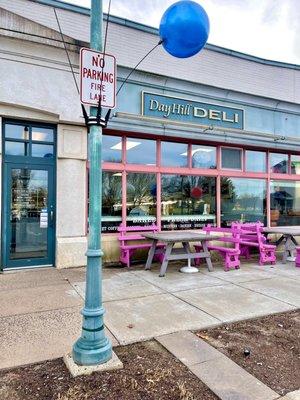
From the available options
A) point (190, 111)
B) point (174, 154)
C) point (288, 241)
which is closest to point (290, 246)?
point (288, 241)

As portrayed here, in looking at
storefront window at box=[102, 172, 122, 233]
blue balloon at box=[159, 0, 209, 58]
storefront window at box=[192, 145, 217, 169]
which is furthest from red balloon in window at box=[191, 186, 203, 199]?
blue balloon at box=[159, 0, 209, 58]

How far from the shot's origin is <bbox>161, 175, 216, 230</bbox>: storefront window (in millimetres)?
8719

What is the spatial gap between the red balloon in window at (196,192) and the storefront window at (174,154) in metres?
0.70

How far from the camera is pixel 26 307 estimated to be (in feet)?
15.5

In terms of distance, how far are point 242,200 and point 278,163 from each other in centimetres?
192

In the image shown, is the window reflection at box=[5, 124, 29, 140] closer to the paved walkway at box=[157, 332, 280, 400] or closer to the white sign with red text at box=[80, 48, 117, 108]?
the white sign with red text at box=[80, 48, 117, 108]

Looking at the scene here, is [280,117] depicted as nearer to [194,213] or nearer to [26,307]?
[194,213]

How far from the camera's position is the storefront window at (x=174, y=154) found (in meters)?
8.69

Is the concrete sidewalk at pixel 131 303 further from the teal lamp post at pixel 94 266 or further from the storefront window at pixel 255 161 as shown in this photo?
the storefront window at pixel 255 161

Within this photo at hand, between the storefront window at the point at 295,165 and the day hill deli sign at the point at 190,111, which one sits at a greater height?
the day hill deli sign at the point at 190,111

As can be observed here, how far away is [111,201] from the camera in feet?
26.4

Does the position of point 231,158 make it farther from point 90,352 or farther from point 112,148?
point 90,352

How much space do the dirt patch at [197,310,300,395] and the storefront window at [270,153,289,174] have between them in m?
6.65

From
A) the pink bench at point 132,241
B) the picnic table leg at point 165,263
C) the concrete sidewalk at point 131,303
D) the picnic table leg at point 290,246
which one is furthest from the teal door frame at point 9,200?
the picnic table leg at point 290,246
